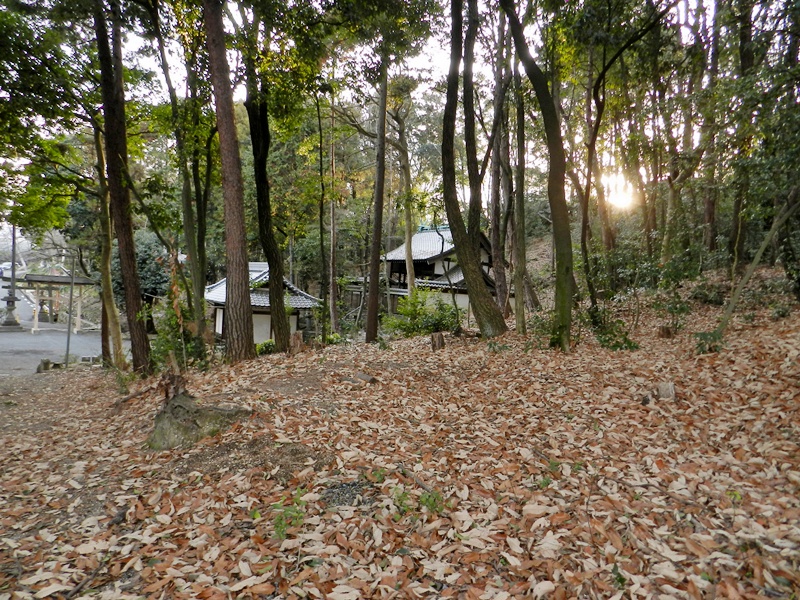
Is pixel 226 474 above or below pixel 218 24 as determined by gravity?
below


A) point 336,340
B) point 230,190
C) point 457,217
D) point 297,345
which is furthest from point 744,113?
point 336,340

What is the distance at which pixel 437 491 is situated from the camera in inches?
135

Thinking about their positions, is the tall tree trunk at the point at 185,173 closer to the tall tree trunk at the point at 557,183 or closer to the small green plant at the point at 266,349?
the small green plant at the point at 266,349

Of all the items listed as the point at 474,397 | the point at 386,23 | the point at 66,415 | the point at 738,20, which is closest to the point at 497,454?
the point at 474,397

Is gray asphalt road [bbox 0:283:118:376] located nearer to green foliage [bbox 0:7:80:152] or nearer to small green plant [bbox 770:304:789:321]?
green foliage [bbox 0:7:80:152]

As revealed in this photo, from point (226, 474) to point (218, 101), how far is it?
5.64m

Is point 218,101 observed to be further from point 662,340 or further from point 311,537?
point 662,340

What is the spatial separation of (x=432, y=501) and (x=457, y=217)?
5.70 m

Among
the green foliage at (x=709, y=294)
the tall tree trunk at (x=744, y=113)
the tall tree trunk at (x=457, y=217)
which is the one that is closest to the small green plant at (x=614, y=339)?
the tall tree trunk at (x=457, y=217)

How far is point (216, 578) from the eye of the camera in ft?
8.71

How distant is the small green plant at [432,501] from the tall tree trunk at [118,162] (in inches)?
304

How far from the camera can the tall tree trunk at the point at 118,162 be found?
28.2 ft

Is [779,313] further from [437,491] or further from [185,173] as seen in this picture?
[185,173]

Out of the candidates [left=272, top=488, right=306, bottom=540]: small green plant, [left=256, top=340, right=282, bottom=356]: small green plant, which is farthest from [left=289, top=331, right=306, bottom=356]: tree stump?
[left=272, top=488, right=306, bottom=540]: small green plant
